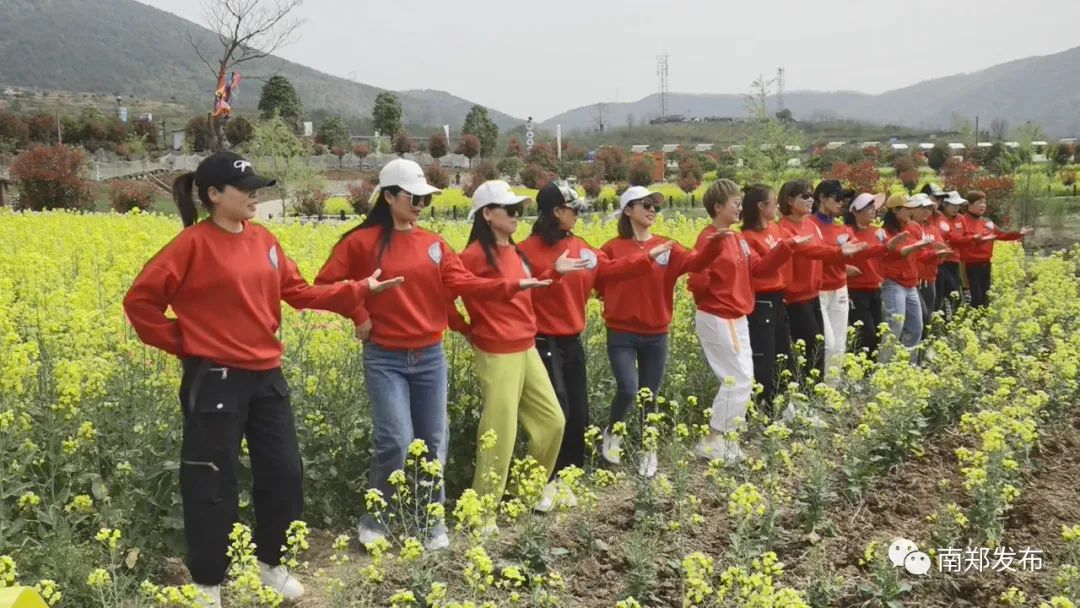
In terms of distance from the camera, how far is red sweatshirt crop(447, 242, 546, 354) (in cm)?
469

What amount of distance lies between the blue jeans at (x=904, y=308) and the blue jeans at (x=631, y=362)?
3273 mm

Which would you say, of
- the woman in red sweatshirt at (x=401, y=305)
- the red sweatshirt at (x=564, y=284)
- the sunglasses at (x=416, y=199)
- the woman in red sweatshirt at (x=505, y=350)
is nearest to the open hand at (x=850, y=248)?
the red sweatshirt at (x=564, y=284)

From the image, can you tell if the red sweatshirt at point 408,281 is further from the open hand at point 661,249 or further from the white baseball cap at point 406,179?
the open hand at point 661,249

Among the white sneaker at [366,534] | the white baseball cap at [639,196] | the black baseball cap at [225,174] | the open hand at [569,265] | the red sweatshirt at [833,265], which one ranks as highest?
the black baseball cap at [225,174]

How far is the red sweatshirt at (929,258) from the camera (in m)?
8.74

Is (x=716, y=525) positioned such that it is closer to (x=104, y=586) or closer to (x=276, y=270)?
(x=276, y=270)

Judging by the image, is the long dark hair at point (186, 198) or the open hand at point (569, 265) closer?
the long dark hair at point (186, 198)

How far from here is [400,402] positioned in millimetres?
4398

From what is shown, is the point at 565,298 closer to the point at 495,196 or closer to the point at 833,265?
the point at 495,196

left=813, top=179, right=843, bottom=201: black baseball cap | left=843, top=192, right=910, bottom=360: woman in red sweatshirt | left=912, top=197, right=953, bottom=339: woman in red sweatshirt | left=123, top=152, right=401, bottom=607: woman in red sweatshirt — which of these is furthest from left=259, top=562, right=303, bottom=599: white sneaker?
left=912, top=197, right=953, bottom=339: woman in red sweatshirt

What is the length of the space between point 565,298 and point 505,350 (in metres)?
0.62

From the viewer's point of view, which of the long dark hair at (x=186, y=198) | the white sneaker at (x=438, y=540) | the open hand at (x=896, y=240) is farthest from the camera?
the open hand at (x=896, y=240)

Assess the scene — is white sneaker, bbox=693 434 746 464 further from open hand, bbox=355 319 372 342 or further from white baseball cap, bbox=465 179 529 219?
open hand, bbox=355 319 372 342

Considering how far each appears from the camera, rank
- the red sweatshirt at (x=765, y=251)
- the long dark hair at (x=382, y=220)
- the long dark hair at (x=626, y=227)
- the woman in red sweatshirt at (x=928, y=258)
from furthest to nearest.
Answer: the woman in red sweatshirt at (x=928, y=258), the red sweatshirt at (x=765, y=251), the long dark hair at (x=626, y=227), the long dark hair at (x=382, y=220)
